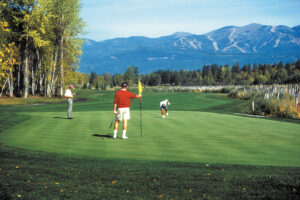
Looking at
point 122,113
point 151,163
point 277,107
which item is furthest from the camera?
point 277,107

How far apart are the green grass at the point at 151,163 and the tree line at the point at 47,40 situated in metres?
37.1

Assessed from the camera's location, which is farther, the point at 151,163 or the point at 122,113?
the point at 122,113

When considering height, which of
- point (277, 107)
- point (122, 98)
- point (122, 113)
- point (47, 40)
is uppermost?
point (47, 40)

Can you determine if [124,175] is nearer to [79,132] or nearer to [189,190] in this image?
[189,190]

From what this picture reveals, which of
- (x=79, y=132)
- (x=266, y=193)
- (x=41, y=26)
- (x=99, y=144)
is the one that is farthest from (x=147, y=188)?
(x=41, y=26)

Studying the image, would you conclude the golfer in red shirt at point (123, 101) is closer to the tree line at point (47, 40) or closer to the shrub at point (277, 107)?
the shrub at point (277, 107)

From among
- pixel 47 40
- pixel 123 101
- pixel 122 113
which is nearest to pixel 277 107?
pixel 122 113

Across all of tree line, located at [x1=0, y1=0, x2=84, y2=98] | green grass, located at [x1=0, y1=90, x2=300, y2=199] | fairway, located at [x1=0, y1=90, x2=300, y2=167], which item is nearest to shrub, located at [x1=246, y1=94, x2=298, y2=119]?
fairway, located at [x1=0, y1=90, x2=300, y2=167]

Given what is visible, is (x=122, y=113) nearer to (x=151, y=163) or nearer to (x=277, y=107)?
(x=151, y=163)

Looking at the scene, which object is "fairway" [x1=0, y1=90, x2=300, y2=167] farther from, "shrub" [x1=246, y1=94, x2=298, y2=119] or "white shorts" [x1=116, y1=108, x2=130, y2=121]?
"shrub" [x1=246, y1=94, x2=298, y2=119]

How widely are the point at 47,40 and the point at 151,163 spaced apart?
5118cm

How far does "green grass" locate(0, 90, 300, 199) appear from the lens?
288 inches

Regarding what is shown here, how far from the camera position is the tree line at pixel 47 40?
50912mm

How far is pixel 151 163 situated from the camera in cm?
1046
